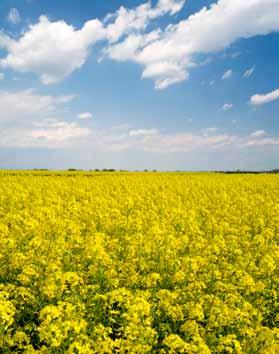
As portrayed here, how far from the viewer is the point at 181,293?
600cm

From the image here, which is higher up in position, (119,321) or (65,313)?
(65,313)

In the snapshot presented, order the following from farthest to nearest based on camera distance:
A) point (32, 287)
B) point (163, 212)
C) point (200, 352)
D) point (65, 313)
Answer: point (163, 212)
point (32, 287)
point (65, 313)
point (200, 352)

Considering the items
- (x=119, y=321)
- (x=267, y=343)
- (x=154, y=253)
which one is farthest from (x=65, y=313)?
(x=154, y=253)

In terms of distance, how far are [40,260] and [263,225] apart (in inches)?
306

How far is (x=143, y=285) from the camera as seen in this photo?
6.56 metres

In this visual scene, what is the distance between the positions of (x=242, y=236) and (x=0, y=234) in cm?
606

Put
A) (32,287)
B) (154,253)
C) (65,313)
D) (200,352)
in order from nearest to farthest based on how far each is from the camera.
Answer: (200,352) < (65,313) < (32,287) < (154,253)

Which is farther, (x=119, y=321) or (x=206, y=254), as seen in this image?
(x=206, y=254)

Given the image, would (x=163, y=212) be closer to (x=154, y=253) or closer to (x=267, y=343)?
(x=154, y=253)

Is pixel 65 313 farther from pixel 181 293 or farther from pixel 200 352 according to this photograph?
pixel 181 293

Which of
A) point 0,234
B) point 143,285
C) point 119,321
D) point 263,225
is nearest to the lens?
point 119,321

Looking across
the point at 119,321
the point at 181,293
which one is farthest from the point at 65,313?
the point at 181,293

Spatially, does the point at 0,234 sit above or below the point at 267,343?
above

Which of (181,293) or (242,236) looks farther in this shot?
(242,236)
